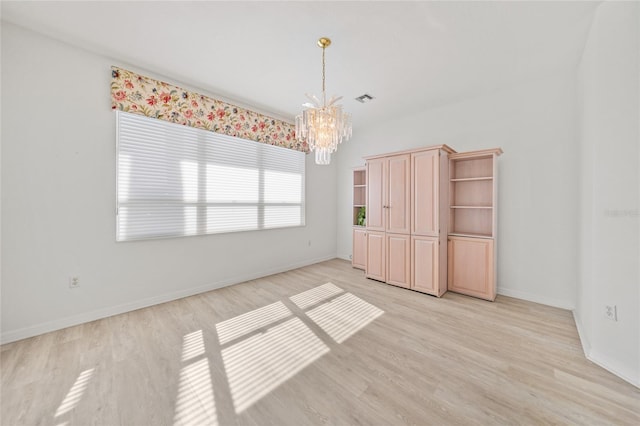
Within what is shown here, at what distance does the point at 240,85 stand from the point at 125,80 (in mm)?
1325

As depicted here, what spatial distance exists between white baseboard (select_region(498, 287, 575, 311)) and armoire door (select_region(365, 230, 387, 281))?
1.69m

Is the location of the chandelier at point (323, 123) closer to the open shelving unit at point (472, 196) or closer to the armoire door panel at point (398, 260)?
the armoire door panel at point (398, 260)

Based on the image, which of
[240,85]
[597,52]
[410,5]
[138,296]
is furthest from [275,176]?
[597,52]

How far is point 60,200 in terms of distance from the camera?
8.14 feet

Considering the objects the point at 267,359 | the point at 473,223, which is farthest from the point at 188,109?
the point at 473,223

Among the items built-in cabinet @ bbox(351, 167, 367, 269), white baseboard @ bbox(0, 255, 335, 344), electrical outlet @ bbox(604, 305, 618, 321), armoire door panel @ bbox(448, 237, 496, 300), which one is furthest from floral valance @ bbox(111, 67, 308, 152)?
electrical outlet @ bbox(604, 305, 618, 321)

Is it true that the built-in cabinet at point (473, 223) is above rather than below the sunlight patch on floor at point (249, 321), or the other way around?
above

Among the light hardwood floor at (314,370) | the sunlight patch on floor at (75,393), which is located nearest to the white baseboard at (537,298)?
the light hardwood floor at (314,370)

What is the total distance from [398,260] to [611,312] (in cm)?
215

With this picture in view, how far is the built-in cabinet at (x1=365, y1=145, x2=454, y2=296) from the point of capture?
3.38 meters

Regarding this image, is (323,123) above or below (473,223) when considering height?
above

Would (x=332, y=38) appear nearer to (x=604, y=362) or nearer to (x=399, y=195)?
(x=399, y=195)

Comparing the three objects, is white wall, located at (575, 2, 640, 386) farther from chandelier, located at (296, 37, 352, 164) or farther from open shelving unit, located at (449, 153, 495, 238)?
chandelier, located at (296, 37, 352, 164)

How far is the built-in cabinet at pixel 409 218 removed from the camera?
338 cm
